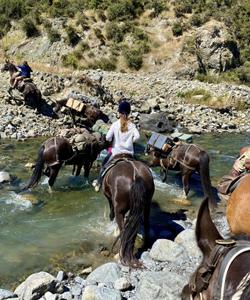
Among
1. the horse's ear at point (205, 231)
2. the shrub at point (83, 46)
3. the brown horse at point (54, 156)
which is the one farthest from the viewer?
the shrub at point (83, 46)

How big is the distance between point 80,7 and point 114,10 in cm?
297

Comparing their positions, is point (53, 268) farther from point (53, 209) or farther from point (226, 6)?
point (226, 6)

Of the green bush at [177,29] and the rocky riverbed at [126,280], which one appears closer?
the rocky riverbed at [126,280]

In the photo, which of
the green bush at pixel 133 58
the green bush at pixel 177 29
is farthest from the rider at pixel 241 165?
the green bush at pixel 177 29

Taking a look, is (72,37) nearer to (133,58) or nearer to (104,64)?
(104,64)

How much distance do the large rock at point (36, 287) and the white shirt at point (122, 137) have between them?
104 inches

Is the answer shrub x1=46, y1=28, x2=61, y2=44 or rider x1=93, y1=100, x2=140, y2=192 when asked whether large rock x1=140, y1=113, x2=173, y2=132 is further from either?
shrub x1=46, y1=28, x2=61, y2=44

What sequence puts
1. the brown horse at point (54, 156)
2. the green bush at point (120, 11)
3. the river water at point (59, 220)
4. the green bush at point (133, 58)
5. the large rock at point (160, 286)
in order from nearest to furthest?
1. the large rock at point (160, 286)
2. the river water at point (59, 220)
3. the brown horse at point (54, 156)
4. the green bush at point (133, 58)
5. the green bush at point (120, 11)

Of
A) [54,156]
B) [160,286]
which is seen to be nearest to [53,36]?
[54,156]

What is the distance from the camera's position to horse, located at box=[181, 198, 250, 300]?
2550mm

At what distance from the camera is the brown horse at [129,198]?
708cm

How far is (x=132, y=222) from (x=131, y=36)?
106 feet

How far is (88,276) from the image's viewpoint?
6.73 meters

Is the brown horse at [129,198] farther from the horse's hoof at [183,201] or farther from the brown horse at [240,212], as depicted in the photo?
the horse's hoof at [183,201]
